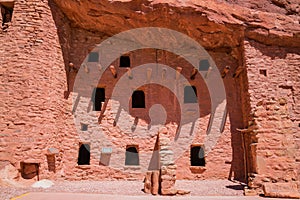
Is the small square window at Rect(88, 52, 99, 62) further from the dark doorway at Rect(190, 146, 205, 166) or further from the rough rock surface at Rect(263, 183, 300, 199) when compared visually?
the rough rock surface at Rect(263, 183, 300, 199)

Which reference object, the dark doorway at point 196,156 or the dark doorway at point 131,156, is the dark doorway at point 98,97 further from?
the dark doorway at point 196,156

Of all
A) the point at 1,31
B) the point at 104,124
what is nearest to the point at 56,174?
the point at 104,124

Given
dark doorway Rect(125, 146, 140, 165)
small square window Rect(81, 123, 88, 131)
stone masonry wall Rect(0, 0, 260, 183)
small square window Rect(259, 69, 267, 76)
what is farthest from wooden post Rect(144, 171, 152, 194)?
A: small square window Rect(259, 69, 267, 76)

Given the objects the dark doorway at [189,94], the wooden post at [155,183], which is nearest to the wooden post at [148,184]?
the wooden post at [155,183]

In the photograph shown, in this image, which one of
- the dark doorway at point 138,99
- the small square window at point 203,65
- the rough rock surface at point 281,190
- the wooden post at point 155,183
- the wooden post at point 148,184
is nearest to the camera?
the rough rock surface at point 281,190

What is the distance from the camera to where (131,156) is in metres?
12.0

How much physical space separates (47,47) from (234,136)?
8710 mm

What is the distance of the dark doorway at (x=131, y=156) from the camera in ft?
38.5

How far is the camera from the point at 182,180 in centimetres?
1075

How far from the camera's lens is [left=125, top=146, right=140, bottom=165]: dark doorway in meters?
11.7

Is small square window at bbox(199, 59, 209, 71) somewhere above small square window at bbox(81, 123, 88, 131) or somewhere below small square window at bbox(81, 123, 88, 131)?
above

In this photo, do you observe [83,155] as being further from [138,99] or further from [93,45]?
[93,45]

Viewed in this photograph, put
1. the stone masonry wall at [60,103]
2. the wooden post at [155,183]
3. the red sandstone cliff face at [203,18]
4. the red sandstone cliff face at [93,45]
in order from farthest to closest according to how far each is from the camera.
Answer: the red sandstone cliff face at [203,18] → the red sandstone cliff face at [93,45] → the stone masonry wall at [60,103] → the wooden post at [155,183]

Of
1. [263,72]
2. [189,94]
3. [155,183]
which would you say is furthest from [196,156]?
[155,183]
